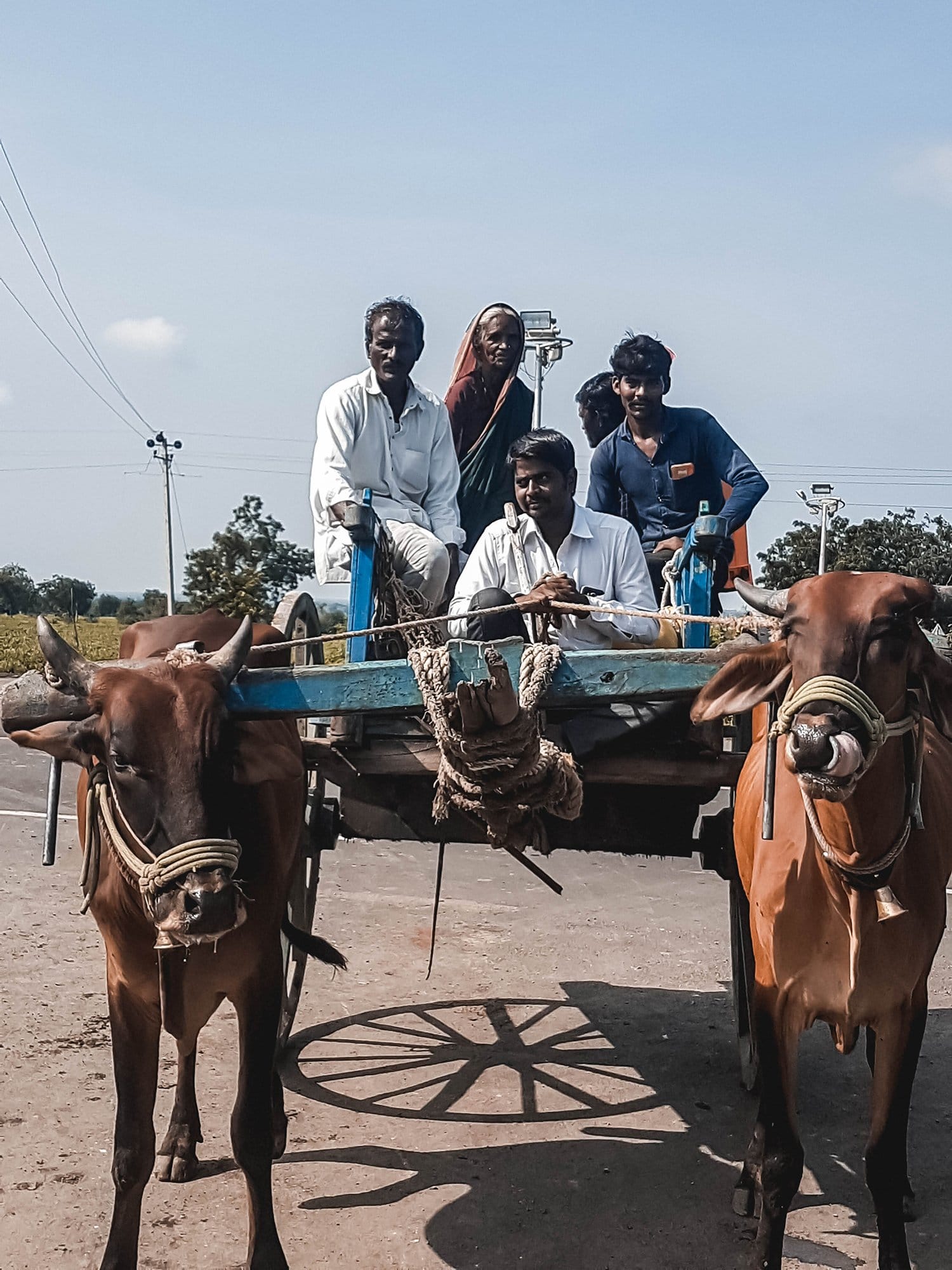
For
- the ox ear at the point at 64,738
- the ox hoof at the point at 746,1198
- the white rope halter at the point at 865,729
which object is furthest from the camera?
the ox hoof at the point at 746,1198

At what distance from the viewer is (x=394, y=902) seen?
8273 mm

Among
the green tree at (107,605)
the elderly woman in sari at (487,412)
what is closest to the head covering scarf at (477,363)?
the elderly woman in sari at (487,412)

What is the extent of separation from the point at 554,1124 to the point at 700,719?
2.12m

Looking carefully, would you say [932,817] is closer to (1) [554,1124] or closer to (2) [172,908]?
(1) [554,1124]

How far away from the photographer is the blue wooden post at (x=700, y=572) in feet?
14.9

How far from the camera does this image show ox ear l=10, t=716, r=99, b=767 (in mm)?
3336

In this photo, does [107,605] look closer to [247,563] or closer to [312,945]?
[247,563]

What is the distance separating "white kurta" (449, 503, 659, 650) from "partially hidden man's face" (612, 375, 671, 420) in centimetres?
99

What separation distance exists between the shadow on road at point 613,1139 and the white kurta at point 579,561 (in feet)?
6.32

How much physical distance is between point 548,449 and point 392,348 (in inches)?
45.1

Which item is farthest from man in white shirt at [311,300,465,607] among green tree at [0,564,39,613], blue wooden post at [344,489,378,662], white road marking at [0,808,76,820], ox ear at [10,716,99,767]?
green tree at [0,564,39,613]

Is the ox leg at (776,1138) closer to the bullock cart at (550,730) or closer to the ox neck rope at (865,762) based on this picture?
the ox neck rope at (865,762)

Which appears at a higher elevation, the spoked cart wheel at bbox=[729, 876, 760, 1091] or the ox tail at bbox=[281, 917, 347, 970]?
the ox tail at bbox=[281, 917, 347, 970]

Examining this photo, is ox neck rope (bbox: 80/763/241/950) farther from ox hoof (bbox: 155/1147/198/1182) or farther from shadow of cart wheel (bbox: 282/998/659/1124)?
shadow of cart wheel (bbox: 282/998/659/1124)
